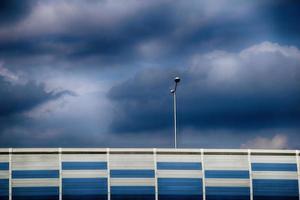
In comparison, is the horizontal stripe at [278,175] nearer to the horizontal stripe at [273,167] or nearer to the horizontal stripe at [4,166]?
the horizontal stripe at [273,167]

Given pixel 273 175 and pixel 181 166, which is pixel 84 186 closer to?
pixel 181 166

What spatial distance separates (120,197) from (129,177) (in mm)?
1356

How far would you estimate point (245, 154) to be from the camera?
33.5 meters

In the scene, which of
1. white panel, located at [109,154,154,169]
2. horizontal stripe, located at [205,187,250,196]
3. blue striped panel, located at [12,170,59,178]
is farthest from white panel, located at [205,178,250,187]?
blue striped panel, located at [12,170,59,178]

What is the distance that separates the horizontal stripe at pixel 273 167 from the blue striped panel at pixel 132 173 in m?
6.70

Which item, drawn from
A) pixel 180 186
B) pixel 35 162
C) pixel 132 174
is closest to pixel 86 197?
pixel 132 174

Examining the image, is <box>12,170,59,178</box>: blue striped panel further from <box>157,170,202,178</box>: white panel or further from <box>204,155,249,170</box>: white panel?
<box>204,155,249,170</box>: white panel

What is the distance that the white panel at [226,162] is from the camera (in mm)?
33281

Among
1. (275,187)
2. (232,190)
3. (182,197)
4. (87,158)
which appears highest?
(87,158)

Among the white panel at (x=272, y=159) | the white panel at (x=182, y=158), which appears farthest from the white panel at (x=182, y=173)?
the white panel at (x=272, y=159)

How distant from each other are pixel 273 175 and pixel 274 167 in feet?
1.70

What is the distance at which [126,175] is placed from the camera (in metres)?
32.8

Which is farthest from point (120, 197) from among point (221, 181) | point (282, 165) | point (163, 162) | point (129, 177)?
point (282, 165)

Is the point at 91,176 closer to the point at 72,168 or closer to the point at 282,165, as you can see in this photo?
the point at 72,168
